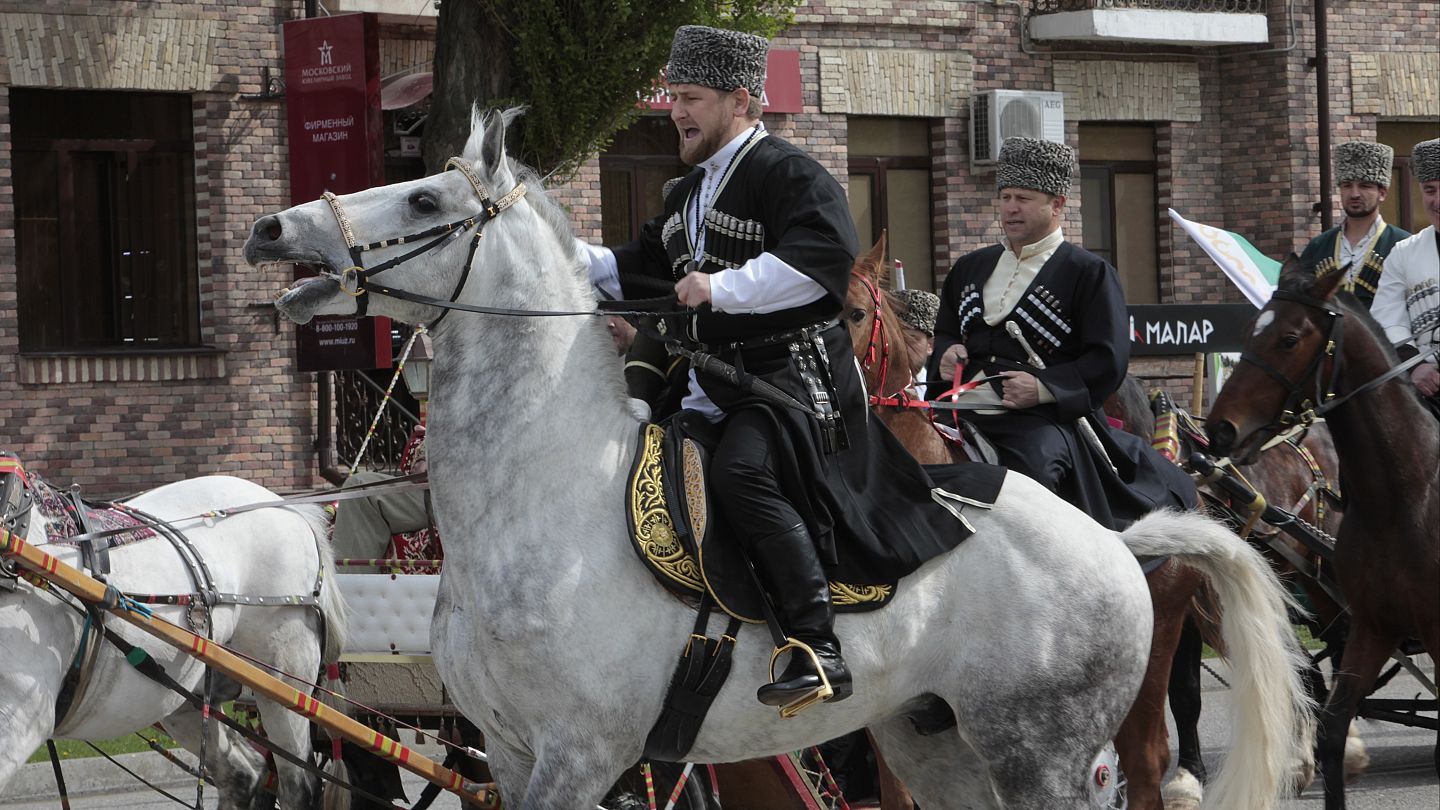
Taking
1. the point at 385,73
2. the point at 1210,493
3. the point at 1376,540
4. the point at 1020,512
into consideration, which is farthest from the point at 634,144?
the point at 1020,512

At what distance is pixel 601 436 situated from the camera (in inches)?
176

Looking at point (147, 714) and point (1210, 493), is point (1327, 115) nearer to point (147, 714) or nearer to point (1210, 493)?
point (1210, 493)

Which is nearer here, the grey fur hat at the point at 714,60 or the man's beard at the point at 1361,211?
the grey fur hat at the point at 714,60

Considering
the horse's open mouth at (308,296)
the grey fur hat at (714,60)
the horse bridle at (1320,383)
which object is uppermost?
the grey fur hat at (714,60)

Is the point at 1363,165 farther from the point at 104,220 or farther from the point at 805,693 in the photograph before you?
the point at 104,220

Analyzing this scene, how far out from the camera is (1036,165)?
6535 mm

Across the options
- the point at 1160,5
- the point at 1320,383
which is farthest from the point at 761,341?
the point at 1160,5

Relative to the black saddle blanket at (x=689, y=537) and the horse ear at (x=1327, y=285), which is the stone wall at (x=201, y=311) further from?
the black saddle blanket at (x=689, y=537)

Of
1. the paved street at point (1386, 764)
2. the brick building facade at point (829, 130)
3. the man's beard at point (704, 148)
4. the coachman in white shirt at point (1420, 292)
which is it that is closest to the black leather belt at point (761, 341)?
the man's beard at point (704, 148)

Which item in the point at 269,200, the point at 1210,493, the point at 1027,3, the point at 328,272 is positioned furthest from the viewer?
the point at 1027,3

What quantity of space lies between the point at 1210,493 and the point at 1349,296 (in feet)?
4.24

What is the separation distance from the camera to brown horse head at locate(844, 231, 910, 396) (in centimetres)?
679

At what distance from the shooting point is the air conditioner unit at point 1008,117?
18.6 metres

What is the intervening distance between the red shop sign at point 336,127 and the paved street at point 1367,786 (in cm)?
533
